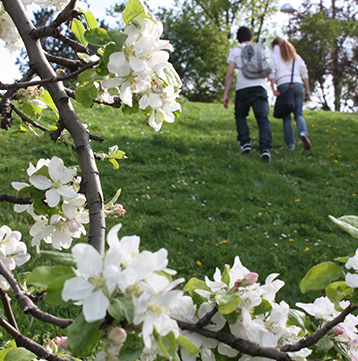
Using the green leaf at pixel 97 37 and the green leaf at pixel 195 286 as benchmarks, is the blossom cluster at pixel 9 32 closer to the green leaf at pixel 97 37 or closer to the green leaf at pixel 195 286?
the green leaf at pixel 97 37

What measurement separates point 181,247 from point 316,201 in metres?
2.02

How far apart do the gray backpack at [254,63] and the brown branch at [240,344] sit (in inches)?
208

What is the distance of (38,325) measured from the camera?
227cm

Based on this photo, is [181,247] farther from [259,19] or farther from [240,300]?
[259,19]

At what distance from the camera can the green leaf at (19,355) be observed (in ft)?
2.78

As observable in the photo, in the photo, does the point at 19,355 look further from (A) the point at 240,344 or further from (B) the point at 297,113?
(B) the point at 297,113

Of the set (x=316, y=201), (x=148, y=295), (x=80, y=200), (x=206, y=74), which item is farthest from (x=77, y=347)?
(x=206, y=74)

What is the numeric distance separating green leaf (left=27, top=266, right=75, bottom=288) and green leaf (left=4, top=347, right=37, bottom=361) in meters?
0.33

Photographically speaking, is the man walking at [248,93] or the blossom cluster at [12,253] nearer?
the blossom cluster at [12,253]

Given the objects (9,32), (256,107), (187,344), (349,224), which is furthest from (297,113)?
(187,344)

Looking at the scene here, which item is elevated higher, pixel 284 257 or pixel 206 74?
pixel 206 74

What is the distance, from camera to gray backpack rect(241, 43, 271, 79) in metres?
5.66

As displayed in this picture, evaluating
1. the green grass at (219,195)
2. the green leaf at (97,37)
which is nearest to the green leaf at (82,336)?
the green leaf at (97,37)

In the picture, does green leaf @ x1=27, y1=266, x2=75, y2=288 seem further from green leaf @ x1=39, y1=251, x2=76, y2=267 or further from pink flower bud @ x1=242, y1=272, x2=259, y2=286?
pink flower bud @ x1=242, y1=272, x2=259, y2=286
